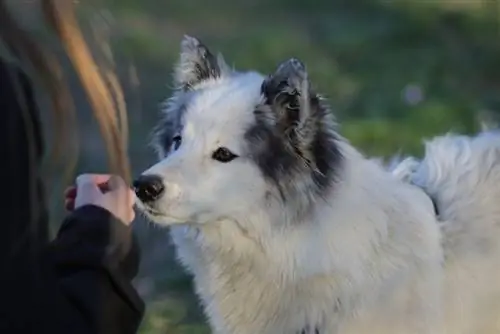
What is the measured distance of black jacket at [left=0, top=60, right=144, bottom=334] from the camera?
1.81 metres

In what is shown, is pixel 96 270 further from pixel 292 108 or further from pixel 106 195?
pixel 292 108

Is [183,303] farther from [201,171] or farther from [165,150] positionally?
[201,171]

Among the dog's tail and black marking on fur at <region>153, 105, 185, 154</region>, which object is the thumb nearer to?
black marking on fur at <region>153, 105, 185, 154</region>

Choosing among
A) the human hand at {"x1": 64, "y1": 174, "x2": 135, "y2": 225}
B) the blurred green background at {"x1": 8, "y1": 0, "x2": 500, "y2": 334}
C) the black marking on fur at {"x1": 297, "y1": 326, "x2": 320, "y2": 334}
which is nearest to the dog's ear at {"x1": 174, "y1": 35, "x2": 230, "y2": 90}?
the black marking on fur at {"x1": 297, "y1": 326, "x2": 320, "y2": 334}

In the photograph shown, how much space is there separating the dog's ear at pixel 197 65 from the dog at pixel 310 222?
0.29ft

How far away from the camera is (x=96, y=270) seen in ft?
6.55

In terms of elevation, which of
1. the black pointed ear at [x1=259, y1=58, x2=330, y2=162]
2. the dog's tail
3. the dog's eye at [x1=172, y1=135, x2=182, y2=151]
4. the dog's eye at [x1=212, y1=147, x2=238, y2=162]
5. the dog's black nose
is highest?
the dog's tail

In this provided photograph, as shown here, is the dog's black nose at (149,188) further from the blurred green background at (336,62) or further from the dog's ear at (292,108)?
the blurred green background at (336,62)

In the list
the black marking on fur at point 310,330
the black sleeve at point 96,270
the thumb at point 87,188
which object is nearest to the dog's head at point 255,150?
the black marking on fur at point 310,330

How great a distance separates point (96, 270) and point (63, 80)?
1.16 feet

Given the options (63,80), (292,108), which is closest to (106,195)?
(63,80)

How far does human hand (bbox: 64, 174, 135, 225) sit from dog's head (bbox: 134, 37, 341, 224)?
1.66ft

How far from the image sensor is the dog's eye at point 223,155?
279cm

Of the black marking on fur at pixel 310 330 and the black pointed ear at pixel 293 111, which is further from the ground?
the black pointed ear at pixel 293 111
